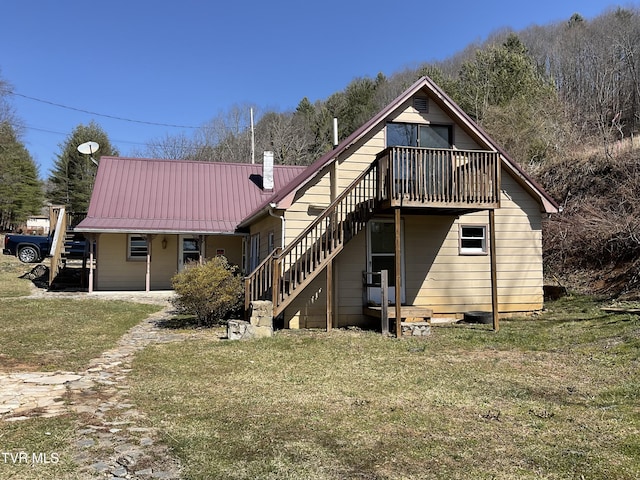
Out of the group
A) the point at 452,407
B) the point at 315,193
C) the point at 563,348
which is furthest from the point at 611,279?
the point at 452,407

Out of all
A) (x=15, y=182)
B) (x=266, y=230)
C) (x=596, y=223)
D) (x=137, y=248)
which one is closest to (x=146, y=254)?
(x=137, y=248)

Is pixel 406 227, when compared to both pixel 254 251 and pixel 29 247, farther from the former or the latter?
pixel 29 247

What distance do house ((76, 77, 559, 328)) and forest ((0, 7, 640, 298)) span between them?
3626 mm

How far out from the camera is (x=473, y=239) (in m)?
13.6

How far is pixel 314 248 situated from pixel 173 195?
439 inches

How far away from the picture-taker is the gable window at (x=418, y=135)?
13.2 metres

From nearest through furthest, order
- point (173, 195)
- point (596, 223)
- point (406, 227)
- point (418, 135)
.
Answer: point (406, 227) < point (418, 135) < point (596, 223) < point (173, 195)

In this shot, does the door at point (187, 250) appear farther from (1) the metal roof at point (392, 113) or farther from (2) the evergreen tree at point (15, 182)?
(2) the evergreen tree at point (15, 182)

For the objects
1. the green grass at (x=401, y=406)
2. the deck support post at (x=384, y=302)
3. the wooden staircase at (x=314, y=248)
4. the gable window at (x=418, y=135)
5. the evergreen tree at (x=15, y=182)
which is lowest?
the green grass at (x=401, y=406)

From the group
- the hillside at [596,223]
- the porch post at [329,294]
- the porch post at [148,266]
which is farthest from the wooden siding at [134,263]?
the hillside at [596,223]

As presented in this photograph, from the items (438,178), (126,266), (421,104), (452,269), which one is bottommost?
(452,269)

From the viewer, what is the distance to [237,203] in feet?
68.6

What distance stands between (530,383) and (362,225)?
→ 232 inches

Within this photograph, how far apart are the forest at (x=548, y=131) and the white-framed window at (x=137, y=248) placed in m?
15.5
